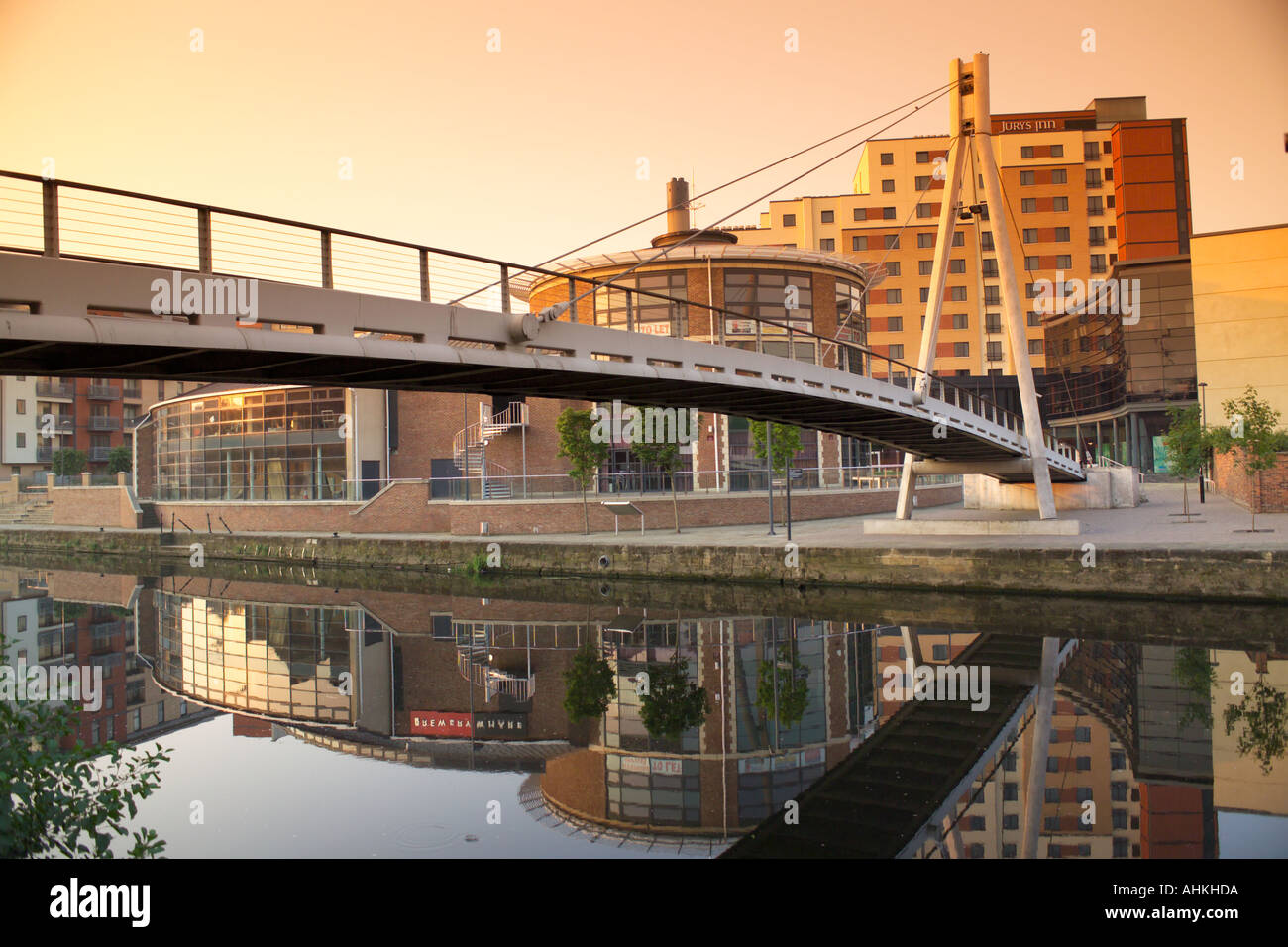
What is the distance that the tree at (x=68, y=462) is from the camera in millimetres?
58469

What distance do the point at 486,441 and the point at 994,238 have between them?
2034 centimetres

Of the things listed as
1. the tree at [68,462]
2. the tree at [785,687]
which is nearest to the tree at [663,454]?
the tree at [785,687]

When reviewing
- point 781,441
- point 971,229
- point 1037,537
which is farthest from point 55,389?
point 1037,537

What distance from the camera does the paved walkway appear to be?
18078 millimetres

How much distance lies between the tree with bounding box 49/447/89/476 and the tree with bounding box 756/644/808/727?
57.6m

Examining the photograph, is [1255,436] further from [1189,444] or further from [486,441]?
[486,441]

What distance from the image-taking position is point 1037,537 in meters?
19.8

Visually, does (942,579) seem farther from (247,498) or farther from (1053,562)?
(247,498)

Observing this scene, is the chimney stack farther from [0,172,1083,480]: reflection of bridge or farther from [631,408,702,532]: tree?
[0,172,1083,480]: reflection of bridge

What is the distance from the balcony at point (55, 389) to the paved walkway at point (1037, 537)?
131 feet

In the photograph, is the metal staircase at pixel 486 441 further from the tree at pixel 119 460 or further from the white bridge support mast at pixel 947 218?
the tree at pixel 119 460

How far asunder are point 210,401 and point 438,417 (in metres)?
10.3
